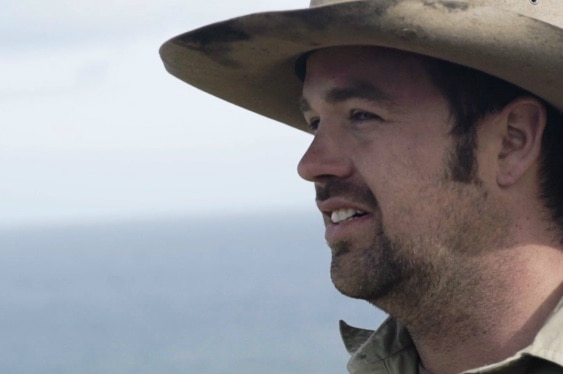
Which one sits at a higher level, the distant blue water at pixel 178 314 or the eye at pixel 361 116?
the distant blue water at pixel 178 314

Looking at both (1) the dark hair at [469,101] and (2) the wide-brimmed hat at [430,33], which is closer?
(2) the wide-brimmed hat at [430,33]

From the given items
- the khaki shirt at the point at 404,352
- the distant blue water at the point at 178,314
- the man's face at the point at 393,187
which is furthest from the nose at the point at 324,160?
the distant blue water at the point at 178,314

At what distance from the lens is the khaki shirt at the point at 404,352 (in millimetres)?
3334

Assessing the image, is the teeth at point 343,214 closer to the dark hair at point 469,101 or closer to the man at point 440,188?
the man at point 440,188

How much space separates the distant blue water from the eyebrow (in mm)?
47867

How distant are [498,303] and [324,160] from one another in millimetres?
633

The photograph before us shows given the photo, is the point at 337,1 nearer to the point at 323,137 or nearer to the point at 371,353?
the point at 323,137

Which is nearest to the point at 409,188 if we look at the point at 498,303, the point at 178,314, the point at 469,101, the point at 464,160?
the point at 464,160

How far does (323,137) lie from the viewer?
3.70 m

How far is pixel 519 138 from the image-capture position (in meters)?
3.62

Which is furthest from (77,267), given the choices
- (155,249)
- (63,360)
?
(63,360)

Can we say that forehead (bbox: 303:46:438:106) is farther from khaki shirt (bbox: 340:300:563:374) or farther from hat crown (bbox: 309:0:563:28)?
khaki shirt (bbox: 340:300:563:374)

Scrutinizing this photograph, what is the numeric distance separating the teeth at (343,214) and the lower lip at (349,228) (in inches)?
0.5

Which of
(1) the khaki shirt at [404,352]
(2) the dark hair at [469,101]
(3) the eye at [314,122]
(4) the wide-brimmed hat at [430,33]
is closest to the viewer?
(4) the wide-brimmed hat at [430,33]
